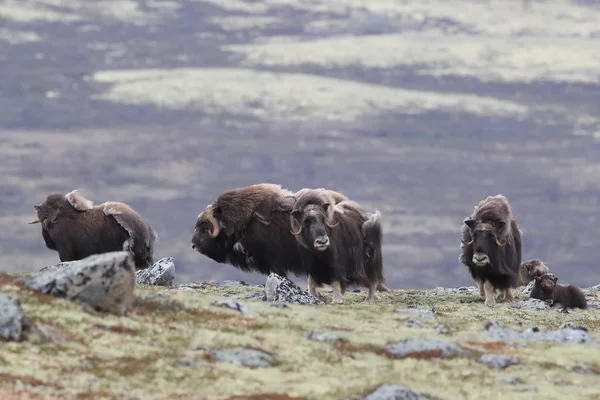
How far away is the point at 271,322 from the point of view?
22.3 meters

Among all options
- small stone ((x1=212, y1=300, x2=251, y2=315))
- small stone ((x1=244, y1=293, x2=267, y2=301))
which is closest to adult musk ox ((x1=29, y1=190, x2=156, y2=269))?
small stone ((x1=244, y1=293, x2=267, y2=301))

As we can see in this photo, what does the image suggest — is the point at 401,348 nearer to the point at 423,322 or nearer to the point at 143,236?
the point at 423,322

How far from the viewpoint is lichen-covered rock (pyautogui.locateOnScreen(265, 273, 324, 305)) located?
91.6ft

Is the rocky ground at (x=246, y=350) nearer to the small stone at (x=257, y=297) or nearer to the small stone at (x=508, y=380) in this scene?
the small stone at (x=508, y=380)

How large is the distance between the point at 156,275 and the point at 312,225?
21.7ft

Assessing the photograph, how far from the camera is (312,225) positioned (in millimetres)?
29859

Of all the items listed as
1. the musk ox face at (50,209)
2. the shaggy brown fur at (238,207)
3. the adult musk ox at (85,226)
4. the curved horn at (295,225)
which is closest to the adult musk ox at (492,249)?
the shaggy brown fur at (238,207)

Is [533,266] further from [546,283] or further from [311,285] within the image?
[311,285]

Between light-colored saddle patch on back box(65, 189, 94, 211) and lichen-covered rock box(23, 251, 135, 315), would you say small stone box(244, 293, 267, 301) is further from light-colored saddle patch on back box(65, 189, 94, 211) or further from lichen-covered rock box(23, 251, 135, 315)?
lichen-covered rock box(23, 251, 135, 315)

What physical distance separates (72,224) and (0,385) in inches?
728

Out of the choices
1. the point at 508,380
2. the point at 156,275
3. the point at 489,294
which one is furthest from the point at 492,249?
the point at 508,380

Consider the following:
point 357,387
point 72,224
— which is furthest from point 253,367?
point 72,224

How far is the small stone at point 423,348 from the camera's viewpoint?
801 inches

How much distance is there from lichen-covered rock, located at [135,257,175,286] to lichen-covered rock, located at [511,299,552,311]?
9.68m
